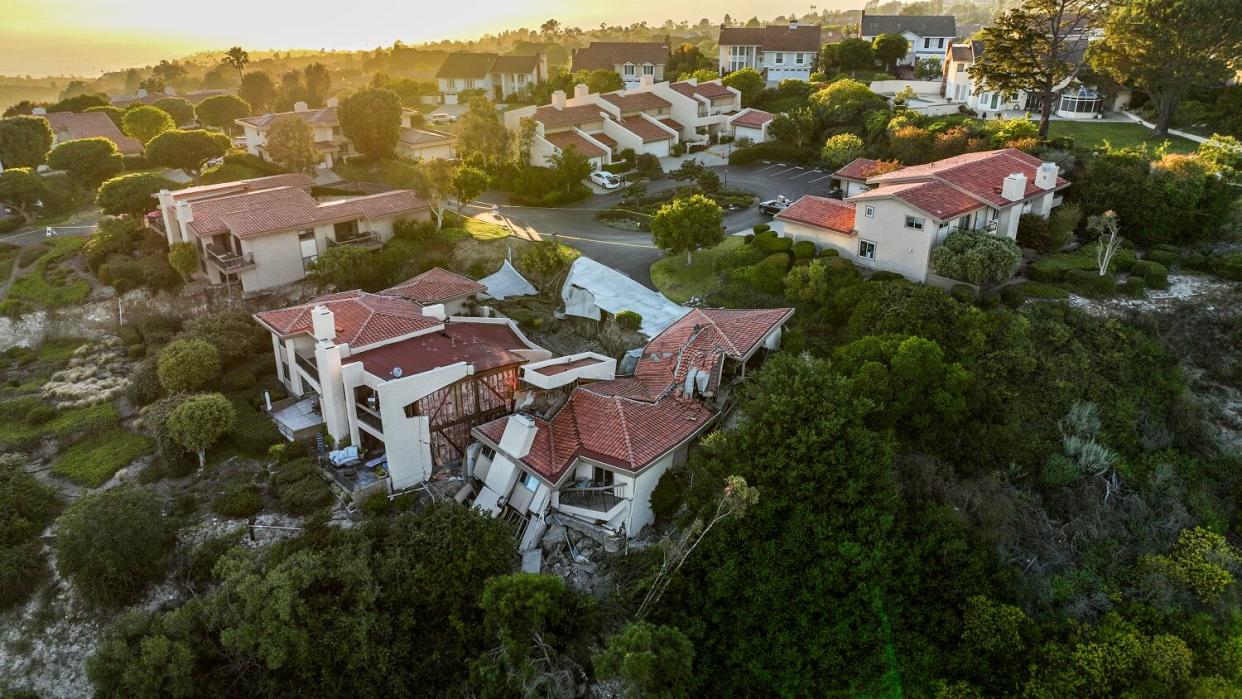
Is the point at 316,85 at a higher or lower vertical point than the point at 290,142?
higher

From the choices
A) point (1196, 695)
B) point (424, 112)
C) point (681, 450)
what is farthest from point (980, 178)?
point (424, 112)

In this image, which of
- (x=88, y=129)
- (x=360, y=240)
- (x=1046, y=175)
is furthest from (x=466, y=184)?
(x=88, y=129)

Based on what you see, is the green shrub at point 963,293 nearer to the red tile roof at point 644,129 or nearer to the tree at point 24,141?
the red tile roof at point 644,129

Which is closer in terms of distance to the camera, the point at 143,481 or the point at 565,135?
the point at 143,481

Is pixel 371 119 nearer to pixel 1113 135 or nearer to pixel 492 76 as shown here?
pixel 492 76

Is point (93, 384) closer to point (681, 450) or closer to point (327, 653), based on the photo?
point (327, 653)

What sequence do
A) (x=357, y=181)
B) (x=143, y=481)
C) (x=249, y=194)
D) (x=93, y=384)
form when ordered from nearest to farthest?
(x=143, y=481) → (x=93, y=384) → (x=249, y=194) → (x=357, y=181)

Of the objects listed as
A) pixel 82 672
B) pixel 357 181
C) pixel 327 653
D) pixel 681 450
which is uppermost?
pixel 357 181
